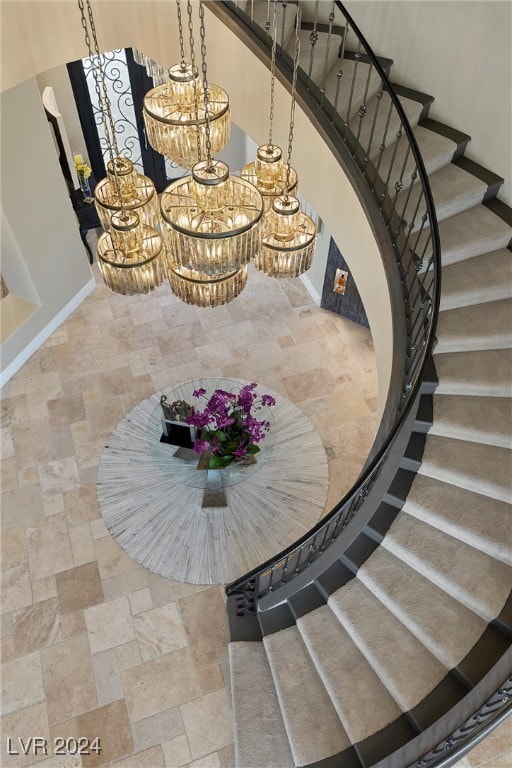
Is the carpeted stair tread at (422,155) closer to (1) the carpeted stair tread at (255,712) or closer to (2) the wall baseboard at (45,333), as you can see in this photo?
(1) the carpeted stair tread at (255,712)

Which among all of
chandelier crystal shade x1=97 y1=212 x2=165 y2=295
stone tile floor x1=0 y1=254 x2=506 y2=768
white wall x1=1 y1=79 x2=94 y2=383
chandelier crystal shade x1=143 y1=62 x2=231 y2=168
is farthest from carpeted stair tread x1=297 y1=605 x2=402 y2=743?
white wall x1=1 y1=79 x2=94 y2=383

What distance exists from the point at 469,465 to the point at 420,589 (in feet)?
3.18

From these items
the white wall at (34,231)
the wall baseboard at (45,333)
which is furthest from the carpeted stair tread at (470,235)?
the wall baseboard at (45,333)

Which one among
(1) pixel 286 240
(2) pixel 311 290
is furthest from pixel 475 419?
(2) pixel 311 290

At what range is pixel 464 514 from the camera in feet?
14.4

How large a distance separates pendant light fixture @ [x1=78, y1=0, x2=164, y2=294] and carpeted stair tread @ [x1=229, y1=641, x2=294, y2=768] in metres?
3.28

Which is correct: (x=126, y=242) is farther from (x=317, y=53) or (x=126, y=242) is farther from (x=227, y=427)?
(x=317, y=53)

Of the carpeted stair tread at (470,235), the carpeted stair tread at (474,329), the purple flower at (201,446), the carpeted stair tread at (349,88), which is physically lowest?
the purple flower at (201,446)

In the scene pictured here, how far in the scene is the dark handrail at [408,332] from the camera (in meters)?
3.96

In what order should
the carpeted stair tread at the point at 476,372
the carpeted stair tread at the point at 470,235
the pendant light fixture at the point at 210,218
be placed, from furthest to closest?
1. the carpeted stair tread at the point at 470,235
2. the carpeted stair tread at the point at 476,372
3. the pendant light fixture at the point at 210,218

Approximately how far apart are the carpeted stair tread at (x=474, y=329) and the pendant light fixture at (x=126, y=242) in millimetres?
2625

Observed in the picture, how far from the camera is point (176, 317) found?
8.22 metres

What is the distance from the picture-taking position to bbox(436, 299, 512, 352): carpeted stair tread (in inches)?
189

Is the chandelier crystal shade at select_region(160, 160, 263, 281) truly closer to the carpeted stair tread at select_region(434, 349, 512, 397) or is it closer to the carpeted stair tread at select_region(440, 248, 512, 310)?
the carpeted stair tread at select_region(434, 349, 512, 397)
